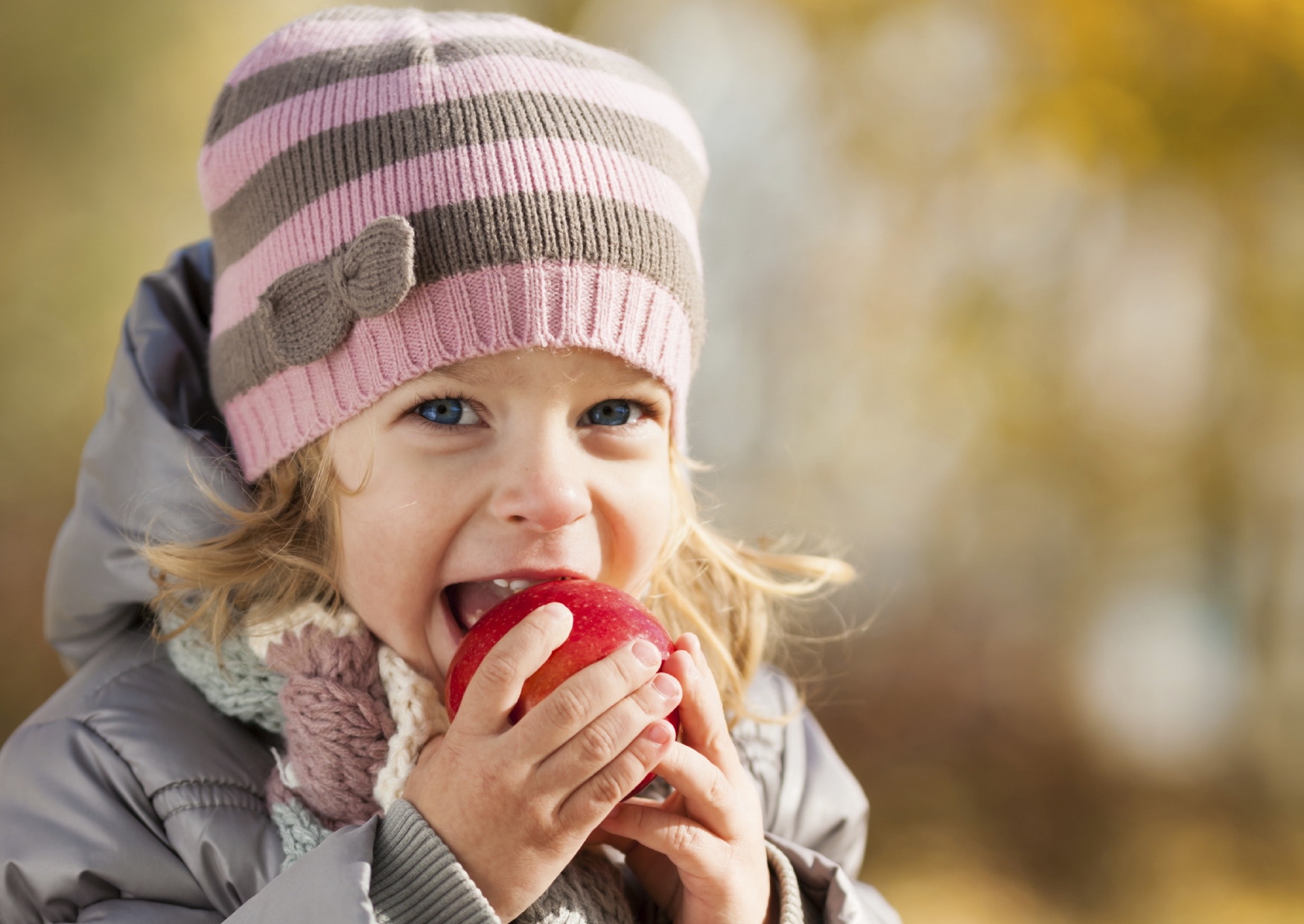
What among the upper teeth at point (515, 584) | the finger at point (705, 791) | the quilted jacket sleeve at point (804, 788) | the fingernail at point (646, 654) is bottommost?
the quilted jacket sleeve at point (804, 788)

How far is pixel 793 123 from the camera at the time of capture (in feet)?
10.1

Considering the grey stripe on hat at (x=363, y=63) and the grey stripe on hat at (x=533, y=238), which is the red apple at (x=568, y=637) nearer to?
the grey stripe on hat at (x=533, y=238)

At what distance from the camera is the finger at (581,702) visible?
925 mm

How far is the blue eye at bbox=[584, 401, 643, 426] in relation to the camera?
115 centimetres

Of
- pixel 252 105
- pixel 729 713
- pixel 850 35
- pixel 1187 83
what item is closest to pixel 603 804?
pixel 729 713

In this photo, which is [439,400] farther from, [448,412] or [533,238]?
[533,238]

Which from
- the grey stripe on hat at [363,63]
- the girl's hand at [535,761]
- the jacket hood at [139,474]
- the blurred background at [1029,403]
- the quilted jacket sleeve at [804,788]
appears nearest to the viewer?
the girl's hand at [535,761]

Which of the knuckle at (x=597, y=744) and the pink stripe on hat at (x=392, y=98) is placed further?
the pink stripe on hat at (x=392, y=98)

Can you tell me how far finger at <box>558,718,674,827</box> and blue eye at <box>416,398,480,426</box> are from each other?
0.39 m

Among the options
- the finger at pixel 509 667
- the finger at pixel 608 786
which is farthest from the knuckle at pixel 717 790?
the finger at pixel 509 667

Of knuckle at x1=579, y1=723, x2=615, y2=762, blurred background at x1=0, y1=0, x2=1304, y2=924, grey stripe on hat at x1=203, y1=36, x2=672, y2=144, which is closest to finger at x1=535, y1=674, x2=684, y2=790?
knuckle at x1=579, y1=723, x2=615, y2=762

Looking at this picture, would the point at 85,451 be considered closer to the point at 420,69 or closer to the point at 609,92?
the point at 420,69

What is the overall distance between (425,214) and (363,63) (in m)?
0.23

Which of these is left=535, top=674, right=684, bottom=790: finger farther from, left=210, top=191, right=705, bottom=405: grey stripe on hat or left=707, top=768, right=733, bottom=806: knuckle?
left=210, top=191, right=705, bottom=405: grey stripe on hat
